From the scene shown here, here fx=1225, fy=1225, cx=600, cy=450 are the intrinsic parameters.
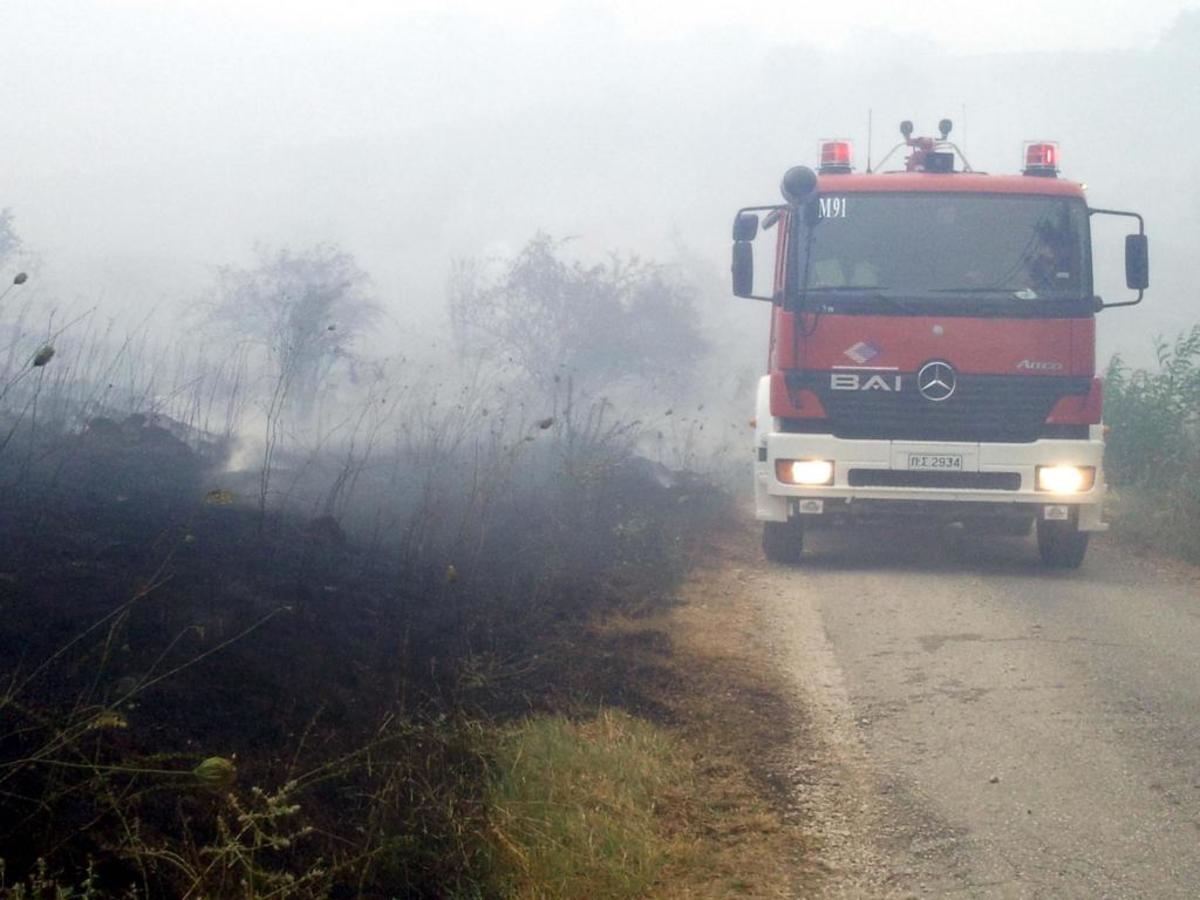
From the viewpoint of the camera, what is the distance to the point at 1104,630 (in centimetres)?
Result: 757

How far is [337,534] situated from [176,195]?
79850mm

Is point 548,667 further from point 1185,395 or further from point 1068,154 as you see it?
point 1068,154

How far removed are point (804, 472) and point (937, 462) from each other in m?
1.00

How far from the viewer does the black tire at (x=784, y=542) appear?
32.9ft

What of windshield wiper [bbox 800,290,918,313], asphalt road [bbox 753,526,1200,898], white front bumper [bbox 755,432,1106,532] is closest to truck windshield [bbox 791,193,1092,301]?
windshield wiper [bbox 800,290,918,313]

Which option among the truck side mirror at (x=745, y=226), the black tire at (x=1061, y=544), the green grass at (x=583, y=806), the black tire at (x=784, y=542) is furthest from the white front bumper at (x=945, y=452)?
the green grass at (x=583, y=806)

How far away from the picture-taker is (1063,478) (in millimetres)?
9227

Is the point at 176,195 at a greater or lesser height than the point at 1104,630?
greater

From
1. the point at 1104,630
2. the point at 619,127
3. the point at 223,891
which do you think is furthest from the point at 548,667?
the point at 619,127

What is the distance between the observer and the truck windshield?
926 centimetres

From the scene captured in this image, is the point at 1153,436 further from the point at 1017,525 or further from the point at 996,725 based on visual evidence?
the point at 996,725

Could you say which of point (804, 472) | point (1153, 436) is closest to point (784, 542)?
point (804, 472)

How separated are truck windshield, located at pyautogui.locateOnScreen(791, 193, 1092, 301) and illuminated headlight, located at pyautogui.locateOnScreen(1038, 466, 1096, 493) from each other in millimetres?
1288

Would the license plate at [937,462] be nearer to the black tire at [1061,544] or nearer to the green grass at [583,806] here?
the black tire at [1061,544]
